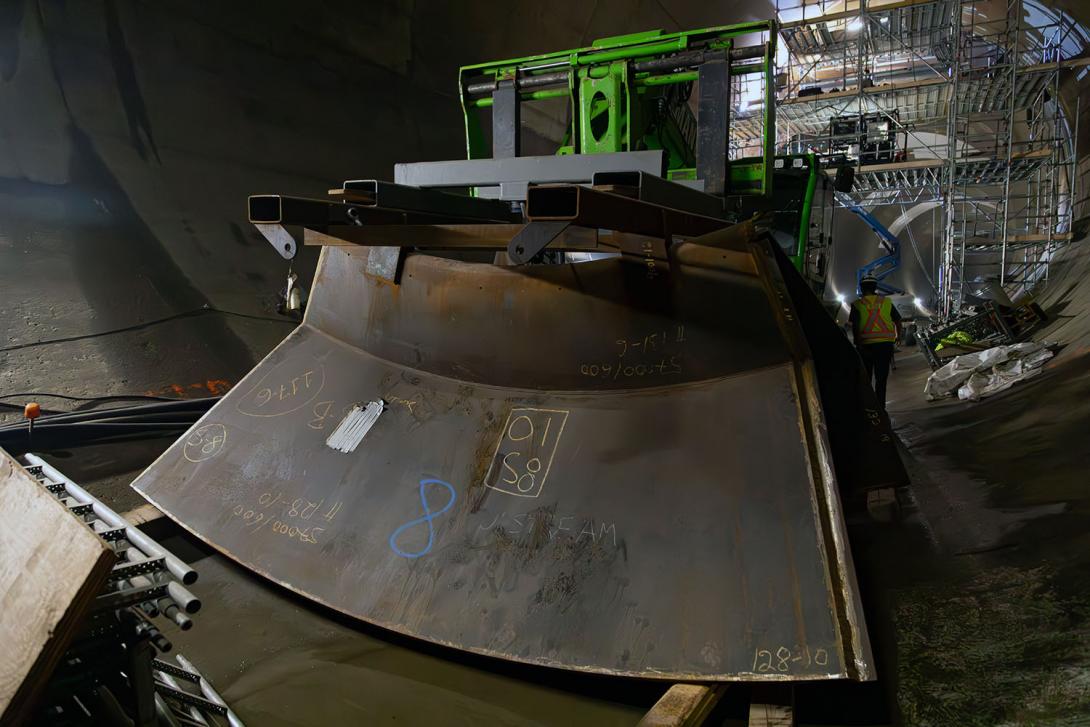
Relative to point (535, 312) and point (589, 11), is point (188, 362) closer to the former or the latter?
A: point (535, 312)

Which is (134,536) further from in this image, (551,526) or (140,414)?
(140,414)

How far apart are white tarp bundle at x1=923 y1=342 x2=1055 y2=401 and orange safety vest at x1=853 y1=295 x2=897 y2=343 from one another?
0.86 meters

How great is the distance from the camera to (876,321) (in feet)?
19.9

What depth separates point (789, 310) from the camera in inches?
101

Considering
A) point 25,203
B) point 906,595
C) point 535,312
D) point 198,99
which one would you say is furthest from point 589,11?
point 906,595

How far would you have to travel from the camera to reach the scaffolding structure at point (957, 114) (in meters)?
11.0

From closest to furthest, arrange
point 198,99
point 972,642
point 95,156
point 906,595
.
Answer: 1. point 972,642
2. point 906,595
3. point 95,156
4. point 198,99

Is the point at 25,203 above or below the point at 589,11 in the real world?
below

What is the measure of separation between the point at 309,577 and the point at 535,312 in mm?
1366

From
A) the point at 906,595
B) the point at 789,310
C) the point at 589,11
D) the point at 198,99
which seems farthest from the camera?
the point at 589,11

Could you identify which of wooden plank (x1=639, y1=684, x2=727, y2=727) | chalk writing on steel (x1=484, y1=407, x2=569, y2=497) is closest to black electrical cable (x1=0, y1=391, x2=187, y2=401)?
chalk writing on steel (x1=484, y1=407, x2=569, y2=497)

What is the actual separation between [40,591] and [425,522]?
1.27m

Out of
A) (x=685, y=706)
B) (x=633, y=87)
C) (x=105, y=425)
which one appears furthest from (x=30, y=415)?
(x=633, y=87)

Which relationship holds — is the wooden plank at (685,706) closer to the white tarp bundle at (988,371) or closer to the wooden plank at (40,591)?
the wooden plank at (40,591)
